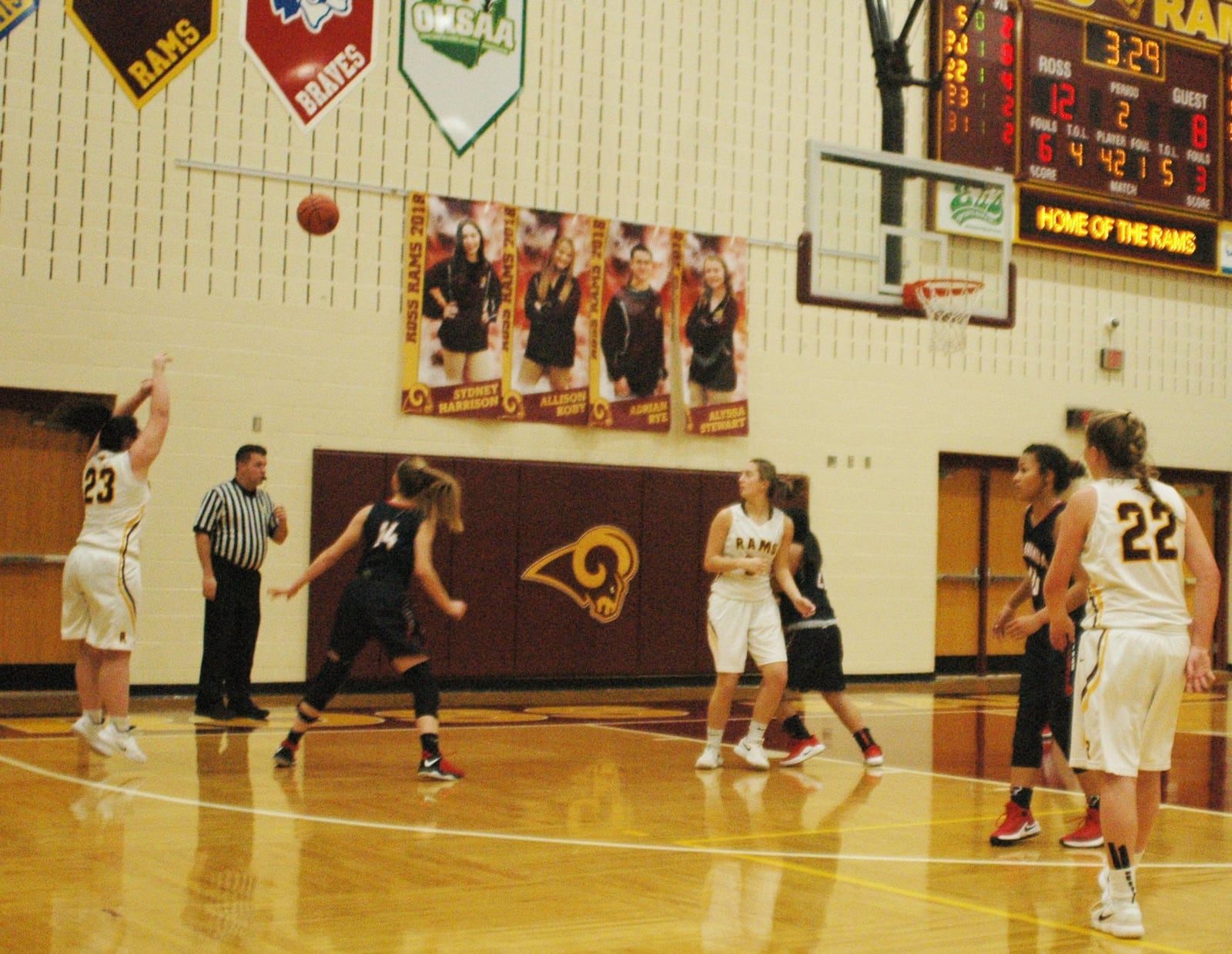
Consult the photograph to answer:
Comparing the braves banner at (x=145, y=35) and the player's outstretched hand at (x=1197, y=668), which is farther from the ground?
the braves banner at (x=145, y=35)

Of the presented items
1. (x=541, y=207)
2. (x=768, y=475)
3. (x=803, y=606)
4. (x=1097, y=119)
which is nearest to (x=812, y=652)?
(x=803, y=606)

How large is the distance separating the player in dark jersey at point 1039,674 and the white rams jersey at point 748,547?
2016mm

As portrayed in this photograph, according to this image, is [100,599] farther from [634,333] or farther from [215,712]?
[634,333]

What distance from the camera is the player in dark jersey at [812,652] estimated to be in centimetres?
900

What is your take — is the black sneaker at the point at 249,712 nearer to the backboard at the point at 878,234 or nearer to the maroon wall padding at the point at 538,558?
the maroon wall padding at the point at 538,558

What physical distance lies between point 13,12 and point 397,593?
21.3 ft

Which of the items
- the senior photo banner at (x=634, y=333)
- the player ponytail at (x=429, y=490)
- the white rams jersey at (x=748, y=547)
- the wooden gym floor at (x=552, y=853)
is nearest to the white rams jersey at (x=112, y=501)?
the wooden gym floor at (x=552, y=853)

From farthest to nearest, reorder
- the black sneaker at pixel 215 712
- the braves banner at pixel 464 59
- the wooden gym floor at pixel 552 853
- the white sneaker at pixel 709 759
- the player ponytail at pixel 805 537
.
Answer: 1. the braves banner at pixel 464 59
2. the black sneaker at pixel 215 712
3. the player ponytail at pixel 805 537
4. the white sneaker at pixel 709 759
5. the wooden gym floor at pixel 552 853

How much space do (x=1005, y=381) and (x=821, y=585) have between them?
799cm

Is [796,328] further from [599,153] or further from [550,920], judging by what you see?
[550,920]

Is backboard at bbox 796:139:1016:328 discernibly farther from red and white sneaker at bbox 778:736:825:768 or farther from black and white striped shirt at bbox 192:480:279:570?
black and white striped shirt at bbox 192:480:279:570

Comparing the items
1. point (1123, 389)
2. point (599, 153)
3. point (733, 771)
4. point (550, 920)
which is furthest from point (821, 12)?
point (550, 920)

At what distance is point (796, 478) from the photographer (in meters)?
15.1

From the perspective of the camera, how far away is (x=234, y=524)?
10734mm
